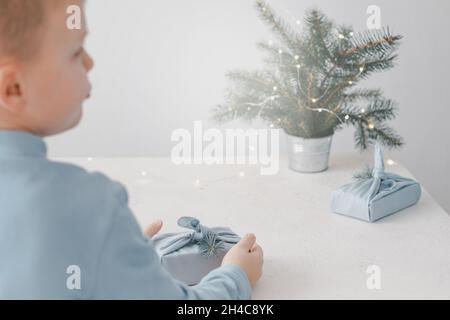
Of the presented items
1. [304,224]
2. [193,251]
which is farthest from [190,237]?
[304,224]

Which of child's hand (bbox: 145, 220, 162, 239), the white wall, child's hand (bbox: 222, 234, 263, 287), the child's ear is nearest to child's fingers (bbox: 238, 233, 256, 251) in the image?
child's hand (bbox: 222, 234, 263, 287)

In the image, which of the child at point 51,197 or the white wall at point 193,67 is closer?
the child at point 51,197

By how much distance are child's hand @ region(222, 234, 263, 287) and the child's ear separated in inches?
14.0

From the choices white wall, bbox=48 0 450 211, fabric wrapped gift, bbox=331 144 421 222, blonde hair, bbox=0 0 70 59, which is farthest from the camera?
white wall, bbox=48 0 450 211

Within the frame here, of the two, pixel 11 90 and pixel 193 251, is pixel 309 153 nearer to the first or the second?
pixel 193 251

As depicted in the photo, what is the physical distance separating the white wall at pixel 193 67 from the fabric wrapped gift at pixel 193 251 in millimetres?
954

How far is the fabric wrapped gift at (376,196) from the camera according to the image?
4.00 ft

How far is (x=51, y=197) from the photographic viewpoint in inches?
27.7

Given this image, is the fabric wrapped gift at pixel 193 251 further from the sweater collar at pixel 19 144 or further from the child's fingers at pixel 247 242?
the sweater collar at pixel 19 144

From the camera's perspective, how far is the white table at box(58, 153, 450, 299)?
101 centimetres

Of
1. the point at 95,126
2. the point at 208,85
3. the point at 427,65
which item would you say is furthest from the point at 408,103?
the point at 95,126

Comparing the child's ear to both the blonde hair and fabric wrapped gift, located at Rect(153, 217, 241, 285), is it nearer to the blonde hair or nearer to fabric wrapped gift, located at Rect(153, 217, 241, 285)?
the blonde hair

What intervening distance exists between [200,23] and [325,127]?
23.1 inches

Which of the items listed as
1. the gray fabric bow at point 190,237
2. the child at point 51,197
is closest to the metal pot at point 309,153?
the gray fabric bow at point 190,237
